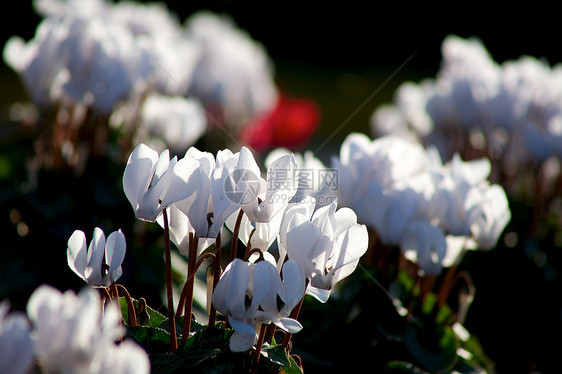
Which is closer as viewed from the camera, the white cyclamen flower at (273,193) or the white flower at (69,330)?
the white flower at (69,330)

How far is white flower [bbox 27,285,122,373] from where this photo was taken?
28.1 inches

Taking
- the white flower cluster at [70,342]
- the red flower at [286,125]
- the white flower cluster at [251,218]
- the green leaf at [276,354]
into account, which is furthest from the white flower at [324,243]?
the red flower at [286,125]

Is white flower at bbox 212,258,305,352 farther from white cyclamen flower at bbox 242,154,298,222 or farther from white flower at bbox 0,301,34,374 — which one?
white flower at bbox 0,301,34,374

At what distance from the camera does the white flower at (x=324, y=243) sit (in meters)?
0.96

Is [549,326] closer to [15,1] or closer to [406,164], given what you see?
[406,164]

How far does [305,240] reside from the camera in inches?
37.7

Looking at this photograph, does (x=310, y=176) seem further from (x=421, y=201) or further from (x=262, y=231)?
(x=262, y=231)

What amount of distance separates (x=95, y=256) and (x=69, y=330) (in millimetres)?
251

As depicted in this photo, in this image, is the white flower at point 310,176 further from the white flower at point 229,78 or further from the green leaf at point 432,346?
the white flower at point 229,78

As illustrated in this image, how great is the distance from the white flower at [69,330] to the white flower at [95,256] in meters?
0.22

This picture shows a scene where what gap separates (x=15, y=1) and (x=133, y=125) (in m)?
7.68

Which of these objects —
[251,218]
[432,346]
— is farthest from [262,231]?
→ [432,346]

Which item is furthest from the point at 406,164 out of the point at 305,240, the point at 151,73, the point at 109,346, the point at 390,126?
the point at 390,126

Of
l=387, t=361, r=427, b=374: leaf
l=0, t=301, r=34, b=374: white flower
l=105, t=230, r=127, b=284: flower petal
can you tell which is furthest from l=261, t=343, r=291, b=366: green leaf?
→ l=387, t=361, r=427, b=374: leaf
